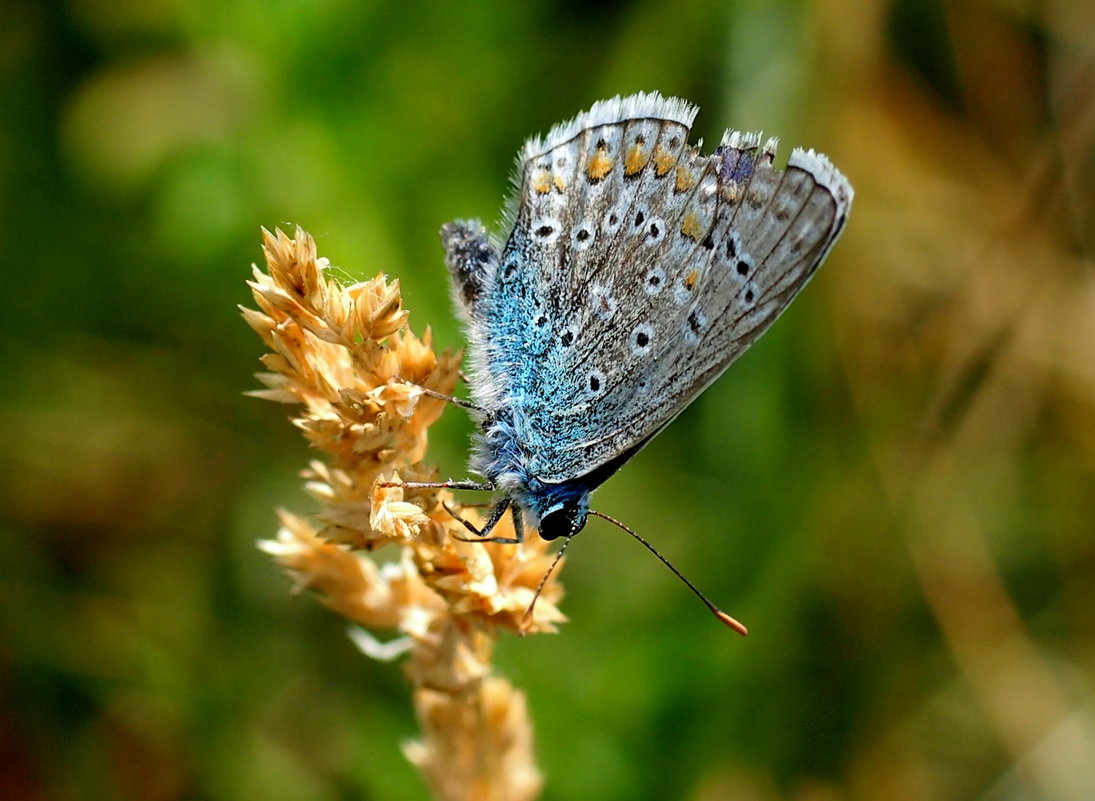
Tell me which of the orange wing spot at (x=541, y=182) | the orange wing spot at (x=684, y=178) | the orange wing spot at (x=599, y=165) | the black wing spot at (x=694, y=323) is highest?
the orange wing spot at (x=541, y=182)

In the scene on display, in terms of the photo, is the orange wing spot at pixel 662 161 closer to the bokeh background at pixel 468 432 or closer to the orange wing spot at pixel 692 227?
the orange wing spot at pixel 692 227

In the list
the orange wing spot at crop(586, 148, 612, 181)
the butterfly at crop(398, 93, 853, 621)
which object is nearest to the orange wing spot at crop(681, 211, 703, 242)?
the butterfly at crop(398, 93, 853, 621)

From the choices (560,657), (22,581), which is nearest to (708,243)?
(560,657)

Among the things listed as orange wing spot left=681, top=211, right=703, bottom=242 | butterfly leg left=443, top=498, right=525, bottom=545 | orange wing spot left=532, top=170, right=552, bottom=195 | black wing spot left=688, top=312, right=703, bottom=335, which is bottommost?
butterfly leg left=443, top=498, right=525, bottom=545

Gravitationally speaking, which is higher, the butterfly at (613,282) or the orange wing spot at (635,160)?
the orange wing spot at (635,160)

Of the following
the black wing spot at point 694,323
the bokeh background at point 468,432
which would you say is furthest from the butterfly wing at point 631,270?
the bokeh background at point 468,432

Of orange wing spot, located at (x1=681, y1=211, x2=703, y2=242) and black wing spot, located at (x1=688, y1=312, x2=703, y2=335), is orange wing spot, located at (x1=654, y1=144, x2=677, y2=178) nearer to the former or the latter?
orange wing spot, located at (x1=681, y1=211, x2=703, y2=242)

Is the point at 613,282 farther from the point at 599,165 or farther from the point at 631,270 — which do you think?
the point at 599,165
